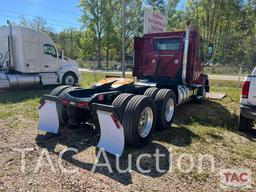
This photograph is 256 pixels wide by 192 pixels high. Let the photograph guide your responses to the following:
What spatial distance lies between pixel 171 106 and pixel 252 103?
186 cm

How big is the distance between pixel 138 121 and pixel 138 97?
0.48 m

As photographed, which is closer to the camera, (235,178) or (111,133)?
(235,178)

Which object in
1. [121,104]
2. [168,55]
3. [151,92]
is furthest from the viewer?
[168,55]

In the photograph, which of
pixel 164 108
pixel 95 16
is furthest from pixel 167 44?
pixel 95 16

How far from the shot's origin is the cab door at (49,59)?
1241 centimetres

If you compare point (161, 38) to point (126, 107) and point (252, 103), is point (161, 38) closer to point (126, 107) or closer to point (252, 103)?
point (252, 103)

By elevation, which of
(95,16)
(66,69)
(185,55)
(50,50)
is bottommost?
(66,69)

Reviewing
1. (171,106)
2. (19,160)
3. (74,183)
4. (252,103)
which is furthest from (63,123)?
(252,103)

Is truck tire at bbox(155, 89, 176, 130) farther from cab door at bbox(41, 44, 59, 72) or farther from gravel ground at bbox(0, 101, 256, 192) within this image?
cab door at bbox(41, 44, 59, 72)

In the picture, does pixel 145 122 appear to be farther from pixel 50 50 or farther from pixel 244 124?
pixel 50 50

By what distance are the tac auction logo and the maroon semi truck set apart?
156cm

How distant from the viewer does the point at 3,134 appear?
520 cm

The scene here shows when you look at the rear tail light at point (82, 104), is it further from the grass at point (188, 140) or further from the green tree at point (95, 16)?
the green tree at point (95, 16)

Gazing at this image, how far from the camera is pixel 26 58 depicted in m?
11.7
